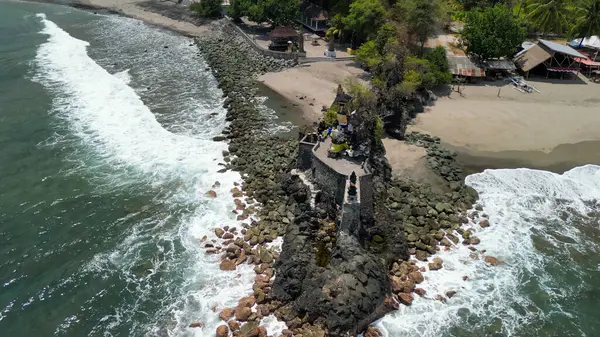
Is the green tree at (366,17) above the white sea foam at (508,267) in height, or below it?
above

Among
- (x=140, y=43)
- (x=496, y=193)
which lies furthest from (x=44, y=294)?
(x=140, y=43)

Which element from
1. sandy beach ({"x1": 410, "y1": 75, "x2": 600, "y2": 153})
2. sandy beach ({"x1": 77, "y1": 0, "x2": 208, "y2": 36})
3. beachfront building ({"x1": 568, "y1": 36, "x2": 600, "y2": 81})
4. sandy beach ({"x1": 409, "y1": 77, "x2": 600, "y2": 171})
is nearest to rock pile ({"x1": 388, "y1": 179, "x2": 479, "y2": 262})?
sandy beach ({"x1": 409, "y1": 77, "x2": 600, "y2": 171})

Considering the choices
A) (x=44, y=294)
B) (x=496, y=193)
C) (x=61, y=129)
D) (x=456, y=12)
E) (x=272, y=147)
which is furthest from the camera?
(x=456, y=12)

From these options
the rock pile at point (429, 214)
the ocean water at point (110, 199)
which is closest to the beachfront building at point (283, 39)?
the ocean water at point (110, 199)

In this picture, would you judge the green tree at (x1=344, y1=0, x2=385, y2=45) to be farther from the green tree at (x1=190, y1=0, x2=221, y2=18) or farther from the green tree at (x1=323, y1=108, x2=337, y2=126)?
the green tree at (x1=190, y1=0, x2=221, y2=18)

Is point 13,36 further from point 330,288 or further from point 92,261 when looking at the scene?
point 330,288

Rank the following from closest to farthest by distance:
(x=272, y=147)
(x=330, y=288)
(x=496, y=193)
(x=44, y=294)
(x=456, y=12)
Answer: (x=330, y=288)
(x=44, y=294)
(x=496, y=193)
(x=272, y=147)
(x=456, y=12)

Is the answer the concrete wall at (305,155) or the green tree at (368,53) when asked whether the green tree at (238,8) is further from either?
the concrete wall at (305,155)
